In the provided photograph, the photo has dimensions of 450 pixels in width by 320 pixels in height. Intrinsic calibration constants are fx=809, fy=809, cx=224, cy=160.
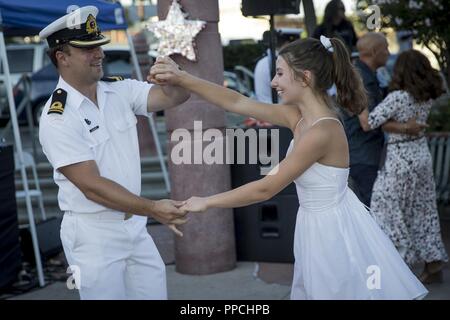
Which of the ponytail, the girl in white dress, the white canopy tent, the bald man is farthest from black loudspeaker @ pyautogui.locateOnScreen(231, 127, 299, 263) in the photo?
the girl in white dress

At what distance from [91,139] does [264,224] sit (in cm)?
373

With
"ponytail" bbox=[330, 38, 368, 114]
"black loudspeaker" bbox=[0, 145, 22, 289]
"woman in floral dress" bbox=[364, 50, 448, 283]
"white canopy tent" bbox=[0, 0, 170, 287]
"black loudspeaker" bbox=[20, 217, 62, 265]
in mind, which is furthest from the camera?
"black loudspeaker" bbox=[20, 217, 62, 265]

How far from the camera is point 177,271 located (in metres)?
6.95

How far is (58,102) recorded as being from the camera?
11.8ft

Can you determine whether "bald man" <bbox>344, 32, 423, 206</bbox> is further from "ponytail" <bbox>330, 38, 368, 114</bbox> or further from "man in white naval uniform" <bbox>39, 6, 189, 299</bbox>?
"man in white naval uniform" <bbox>39, 6, 189, 299</bbox>

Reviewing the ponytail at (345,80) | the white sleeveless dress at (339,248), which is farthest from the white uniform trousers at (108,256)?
the ponytail at (345,80)

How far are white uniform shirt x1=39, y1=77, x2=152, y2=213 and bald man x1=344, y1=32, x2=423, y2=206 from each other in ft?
10.1

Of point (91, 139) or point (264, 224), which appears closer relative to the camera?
point (91, 139)

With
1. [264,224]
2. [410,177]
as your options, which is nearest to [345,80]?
[410,177]

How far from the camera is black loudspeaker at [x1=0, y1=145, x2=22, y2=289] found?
6520 mm

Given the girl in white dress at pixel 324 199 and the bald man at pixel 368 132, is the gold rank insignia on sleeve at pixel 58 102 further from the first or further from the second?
the bald man at pixel 368 132

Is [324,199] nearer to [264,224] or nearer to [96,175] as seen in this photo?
[96,175]
